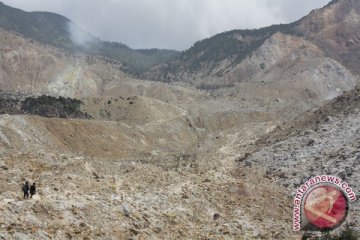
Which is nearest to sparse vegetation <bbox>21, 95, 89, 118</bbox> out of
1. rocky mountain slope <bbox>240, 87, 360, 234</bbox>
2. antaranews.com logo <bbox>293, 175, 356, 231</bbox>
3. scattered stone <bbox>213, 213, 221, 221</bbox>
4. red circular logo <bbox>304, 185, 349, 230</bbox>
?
rocky mountain slope <bbox>240, 87, 360, 234</bbox>

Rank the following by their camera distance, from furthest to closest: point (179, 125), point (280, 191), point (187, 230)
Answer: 1. point (179, 125)
2. point (280, 191)
3. point (187, 230)

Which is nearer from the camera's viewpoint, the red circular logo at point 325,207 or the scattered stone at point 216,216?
the scattered stone at point 216,216

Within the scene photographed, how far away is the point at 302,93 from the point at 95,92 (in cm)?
6654

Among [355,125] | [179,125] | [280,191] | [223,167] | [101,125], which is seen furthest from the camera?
[179,125]

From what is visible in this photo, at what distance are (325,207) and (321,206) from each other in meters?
0.43

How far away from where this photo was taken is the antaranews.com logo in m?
28.1

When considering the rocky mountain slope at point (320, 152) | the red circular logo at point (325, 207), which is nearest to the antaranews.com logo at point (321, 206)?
the red circular logo at point (325, 207)

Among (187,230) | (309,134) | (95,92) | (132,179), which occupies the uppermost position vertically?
(95,92)

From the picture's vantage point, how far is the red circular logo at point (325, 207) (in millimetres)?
27984

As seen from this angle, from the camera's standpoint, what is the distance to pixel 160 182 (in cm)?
3048

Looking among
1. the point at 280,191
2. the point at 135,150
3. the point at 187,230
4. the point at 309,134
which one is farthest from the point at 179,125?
the point at 187,230

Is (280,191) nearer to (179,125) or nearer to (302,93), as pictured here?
(179,125)

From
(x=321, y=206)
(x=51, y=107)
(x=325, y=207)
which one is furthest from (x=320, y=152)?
(x=51, y=107)

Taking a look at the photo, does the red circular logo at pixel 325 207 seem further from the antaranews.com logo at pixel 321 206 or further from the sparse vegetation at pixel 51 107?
the sparse vegetation at pixel 51 107
